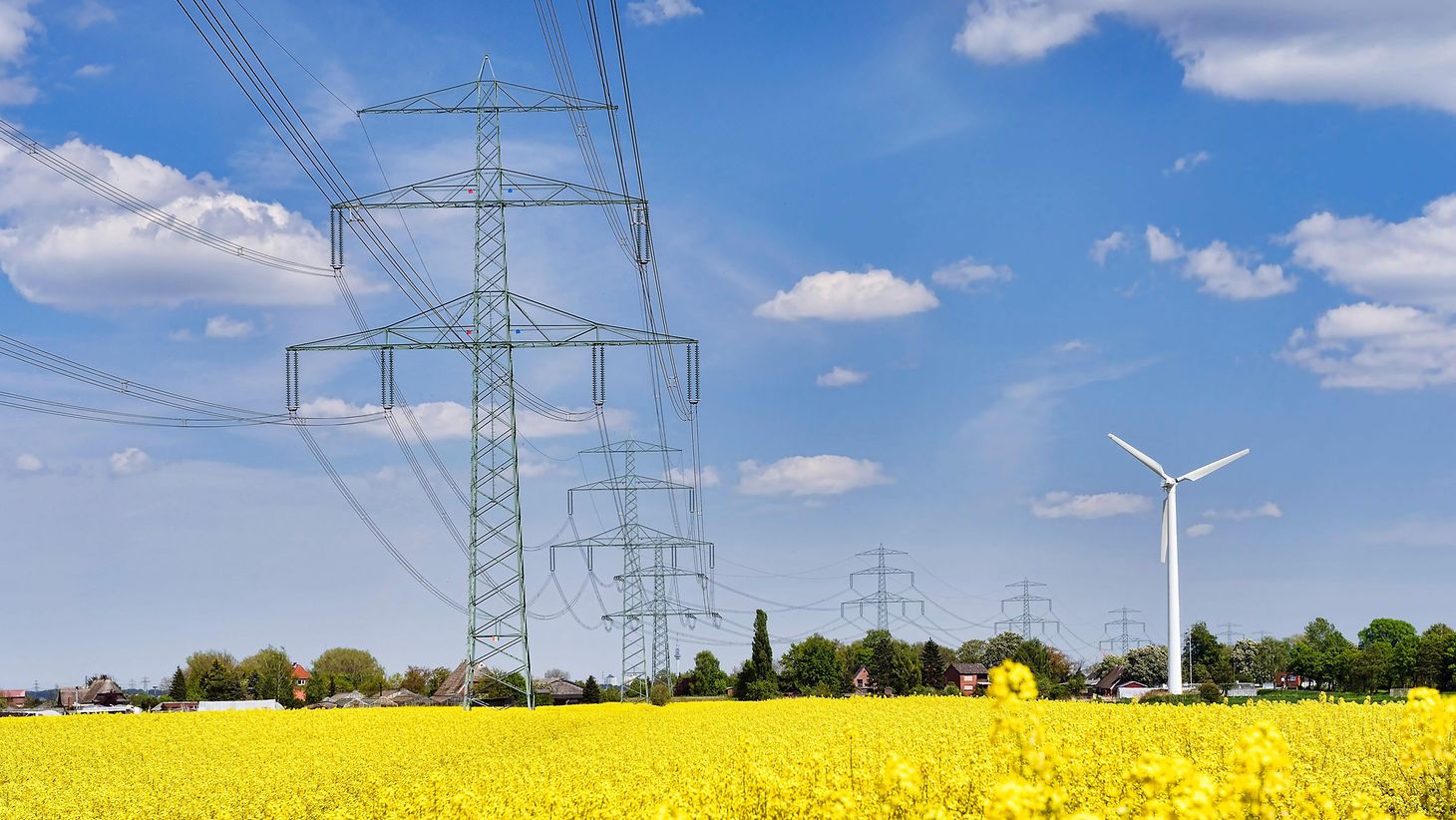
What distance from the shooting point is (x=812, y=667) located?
11775 centimetres

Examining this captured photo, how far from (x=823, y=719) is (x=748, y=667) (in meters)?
61.1

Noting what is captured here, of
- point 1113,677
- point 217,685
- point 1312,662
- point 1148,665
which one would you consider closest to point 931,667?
point 1148,665

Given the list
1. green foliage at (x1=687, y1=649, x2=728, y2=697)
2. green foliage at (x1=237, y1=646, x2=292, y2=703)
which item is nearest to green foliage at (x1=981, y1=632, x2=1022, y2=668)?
green foliage at (x1=687, y1=649, x2=728, y2=697)

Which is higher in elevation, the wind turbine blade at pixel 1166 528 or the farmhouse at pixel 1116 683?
the wind turbine blade at pixel 1166 528

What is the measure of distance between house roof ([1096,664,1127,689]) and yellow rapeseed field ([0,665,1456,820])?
13998 cm

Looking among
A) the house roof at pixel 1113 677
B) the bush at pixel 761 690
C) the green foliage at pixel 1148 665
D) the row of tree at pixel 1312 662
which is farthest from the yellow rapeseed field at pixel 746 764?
the house roof at pixel 1113 677

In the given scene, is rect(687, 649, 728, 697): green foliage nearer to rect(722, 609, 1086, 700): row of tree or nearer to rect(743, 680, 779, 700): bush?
rect(722, 609, 1086, 700): row of tree

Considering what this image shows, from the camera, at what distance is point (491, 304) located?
4694 centimetres

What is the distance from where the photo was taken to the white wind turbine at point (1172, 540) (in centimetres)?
7012

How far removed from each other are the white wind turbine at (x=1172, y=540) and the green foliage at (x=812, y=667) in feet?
155

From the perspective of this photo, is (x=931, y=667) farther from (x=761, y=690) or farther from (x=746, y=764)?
(x=746, y=764)

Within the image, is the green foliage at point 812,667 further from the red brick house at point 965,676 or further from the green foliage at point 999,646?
the green foliage at point 999,646

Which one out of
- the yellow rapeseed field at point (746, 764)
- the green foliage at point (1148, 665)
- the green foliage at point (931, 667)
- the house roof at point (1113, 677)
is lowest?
the house roof at point (1113, 677)

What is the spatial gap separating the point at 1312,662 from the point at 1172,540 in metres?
125
